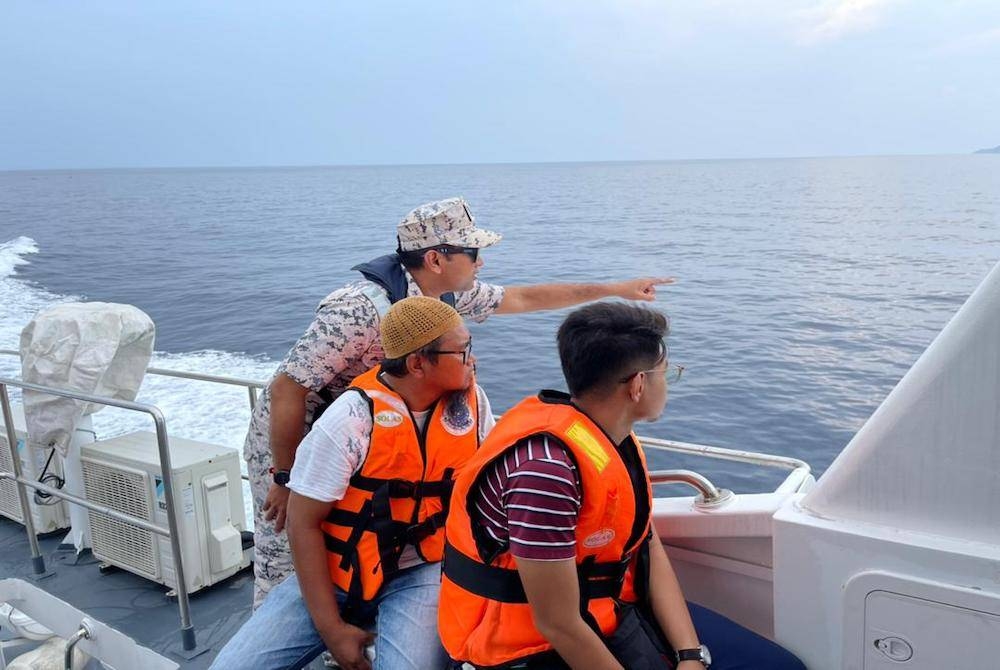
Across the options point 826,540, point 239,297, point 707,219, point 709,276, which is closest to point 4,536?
point 826,540

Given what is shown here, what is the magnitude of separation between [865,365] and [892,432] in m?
9.87

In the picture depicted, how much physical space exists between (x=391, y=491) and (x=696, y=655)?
78 cm

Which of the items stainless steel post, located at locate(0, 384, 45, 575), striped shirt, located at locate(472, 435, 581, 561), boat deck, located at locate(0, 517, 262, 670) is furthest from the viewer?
stainless steel post, located at locate(0, 384, 45, 575)

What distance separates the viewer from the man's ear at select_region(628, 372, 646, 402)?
5.25 ft

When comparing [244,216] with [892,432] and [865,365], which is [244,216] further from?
[892,432]

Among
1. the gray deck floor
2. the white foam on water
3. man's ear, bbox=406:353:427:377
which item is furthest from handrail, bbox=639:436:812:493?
the white foam on water

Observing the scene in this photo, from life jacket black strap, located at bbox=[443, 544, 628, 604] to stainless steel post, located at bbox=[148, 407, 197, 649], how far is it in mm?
1281

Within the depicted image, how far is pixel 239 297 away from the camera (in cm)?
1603

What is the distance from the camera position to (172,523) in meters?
2.71

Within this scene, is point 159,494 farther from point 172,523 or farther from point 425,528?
point 425,528

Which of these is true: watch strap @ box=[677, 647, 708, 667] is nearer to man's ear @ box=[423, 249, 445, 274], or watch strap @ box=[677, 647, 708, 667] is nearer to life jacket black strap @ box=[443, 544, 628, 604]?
life jacket black strap @ box=[443, 544, 628, 604]

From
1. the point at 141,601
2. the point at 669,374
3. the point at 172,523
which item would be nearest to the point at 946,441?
the point at 669,374

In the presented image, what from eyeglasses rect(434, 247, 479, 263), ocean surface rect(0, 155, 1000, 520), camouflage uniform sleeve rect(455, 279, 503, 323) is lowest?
ocean surface rect(0, 155, 1000, 520)

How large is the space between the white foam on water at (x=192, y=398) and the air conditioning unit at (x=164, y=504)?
4.79 feet
